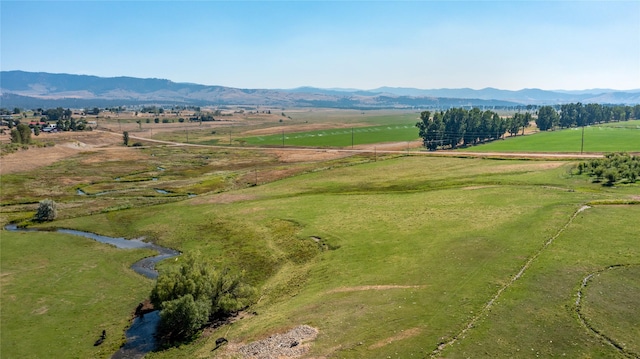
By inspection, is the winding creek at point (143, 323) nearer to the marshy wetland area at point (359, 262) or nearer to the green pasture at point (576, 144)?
the marshy wetland area at point (359, 262)

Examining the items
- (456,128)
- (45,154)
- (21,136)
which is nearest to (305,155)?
(456,128)

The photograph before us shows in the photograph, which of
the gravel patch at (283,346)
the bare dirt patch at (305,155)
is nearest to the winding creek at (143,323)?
the gravel patch at (283,346)

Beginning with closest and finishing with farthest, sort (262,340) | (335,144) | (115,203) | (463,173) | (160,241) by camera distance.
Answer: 1. (262,340)
2. (160,241)
3. (115,203)
4. (463,173)
5. (335,144)

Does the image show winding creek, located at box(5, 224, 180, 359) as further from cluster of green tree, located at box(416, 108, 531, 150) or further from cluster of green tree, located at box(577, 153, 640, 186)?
cluster of green tree, located at box(416, 108, 531, 150)

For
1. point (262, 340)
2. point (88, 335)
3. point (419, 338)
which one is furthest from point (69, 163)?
point (419, 338)

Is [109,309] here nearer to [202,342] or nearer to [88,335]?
[88,335]

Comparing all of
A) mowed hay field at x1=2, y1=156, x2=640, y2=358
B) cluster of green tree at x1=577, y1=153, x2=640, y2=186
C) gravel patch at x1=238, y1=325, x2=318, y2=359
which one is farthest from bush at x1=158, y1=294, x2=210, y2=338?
cluster of green tree at x1=577, y1=153, x2=640, y2=186
